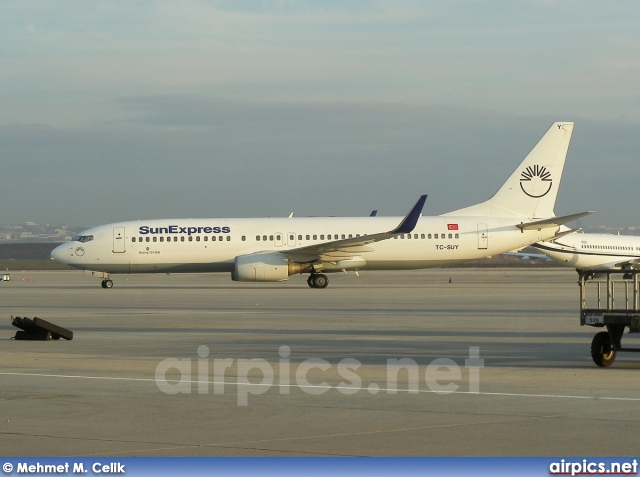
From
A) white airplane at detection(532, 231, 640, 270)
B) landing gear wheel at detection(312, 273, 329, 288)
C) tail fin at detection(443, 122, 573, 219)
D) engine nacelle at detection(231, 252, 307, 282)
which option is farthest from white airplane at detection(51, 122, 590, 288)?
white airplane at detection(532, 231, 640, 270)

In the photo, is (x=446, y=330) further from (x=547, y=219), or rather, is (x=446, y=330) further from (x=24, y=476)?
(x=547, y=219)

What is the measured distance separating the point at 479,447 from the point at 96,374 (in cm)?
754

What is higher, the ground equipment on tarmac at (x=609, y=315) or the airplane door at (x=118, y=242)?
the airplane door at (x=118, y=242)

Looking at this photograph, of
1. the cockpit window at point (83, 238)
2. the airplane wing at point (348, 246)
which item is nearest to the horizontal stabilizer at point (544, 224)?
the airplane wing at point (348, 246)

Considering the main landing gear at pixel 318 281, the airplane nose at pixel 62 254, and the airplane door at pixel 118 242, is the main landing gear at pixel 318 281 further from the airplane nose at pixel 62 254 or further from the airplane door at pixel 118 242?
the airplane nose at pixel 62 254

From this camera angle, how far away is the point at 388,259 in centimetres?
4944

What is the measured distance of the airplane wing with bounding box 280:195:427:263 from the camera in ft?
152

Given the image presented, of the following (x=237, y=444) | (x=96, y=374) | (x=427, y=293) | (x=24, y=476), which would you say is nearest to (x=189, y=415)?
(x=237, y=444)

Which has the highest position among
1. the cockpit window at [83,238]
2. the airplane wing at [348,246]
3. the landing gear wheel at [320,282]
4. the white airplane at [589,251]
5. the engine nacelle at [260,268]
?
the white airplane at [589,251]

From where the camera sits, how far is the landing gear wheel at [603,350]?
616 inches

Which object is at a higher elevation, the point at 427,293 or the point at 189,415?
the point at 427,293

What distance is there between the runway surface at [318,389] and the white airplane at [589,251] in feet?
140

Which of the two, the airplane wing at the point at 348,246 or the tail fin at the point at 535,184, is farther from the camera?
the tail fin at the point at 535,184

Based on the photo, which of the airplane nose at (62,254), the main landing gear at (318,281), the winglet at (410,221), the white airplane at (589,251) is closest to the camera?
the winglet at (410,221)
